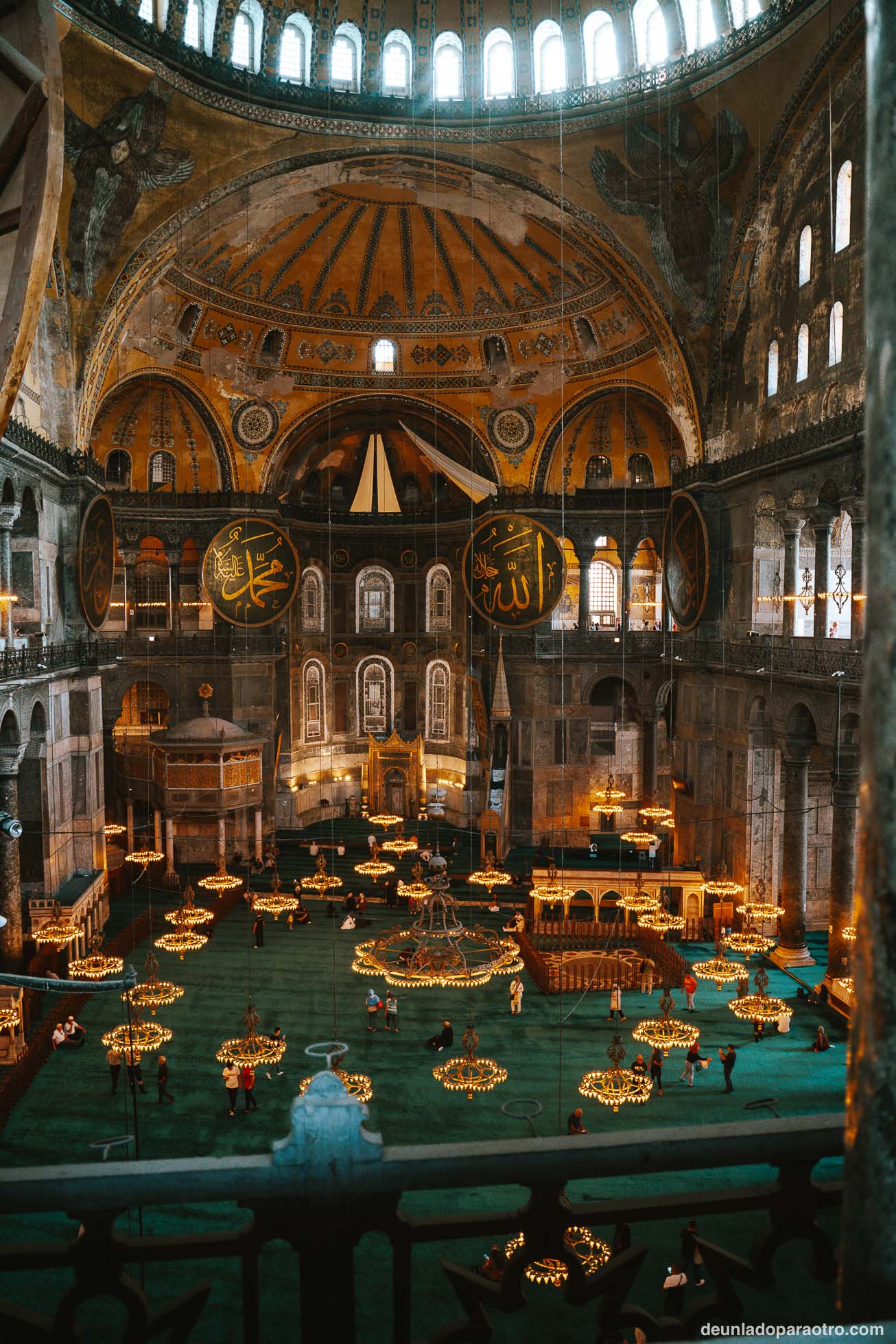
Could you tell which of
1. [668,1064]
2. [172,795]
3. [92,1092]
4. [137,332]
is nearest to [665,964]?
[668,1064]

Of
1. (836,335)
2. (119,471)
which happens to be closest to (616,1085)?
(836,335)

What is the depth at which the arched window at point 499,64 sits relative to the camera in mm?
17609

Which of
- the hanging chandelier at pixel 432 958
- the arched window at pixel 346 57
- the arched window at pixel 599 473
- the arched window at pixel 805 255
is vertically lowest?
the hanging chandelier at pixel 432 958

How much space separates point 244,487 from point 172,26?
9.58 metres

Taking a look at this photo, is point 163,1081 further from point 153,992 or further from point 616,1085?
point 616,1085

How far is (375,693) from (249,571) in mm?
11749

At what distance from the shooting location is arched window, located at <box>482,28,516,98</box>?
57.8 ft

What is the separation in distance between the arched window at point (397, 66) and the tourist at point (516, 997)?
15.2m

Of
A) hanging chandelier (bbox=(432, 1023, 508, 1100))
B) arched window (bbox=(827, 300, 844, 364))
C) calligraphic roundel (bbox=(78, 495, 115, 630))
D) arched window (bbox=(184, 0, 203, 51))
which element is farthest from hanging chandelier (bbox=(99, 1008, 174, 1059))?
arched window (bbox=(184, 0, 203, 51))

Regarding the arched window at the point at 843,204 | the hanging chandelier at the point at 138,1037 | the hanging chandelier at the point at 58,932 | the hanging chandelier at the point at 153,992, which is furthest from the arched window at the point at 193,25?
the hanging chandelier at the point at 138,1037

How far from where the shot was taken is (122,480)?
23688mm

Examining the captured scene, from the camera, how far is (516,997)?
14328 mm

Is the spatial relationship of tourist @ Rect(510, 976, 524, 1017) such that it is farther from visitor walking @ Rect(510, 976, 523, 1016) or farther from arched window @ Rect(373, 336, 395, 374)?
arched window @ Rect(373, 336, 395, 374)

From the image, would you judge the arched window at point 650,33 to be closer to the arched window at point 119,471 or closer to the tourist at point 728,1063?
the arched window at point 119,471
